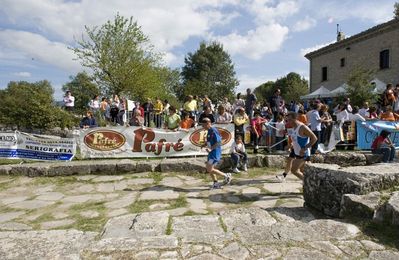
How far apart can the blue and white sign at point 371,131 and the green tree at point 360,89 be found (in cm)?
1023

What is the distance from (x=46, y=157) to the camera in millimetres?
9367

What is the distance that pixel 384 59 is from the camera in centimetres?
2698

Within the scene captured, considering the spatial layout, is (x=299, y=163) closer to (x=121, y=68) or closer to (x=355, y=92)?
(x=355, y=92)

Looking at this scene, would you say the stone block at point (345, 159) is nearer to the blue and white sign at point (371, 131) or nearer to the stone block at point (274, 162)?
the stone block at point (274, 162)

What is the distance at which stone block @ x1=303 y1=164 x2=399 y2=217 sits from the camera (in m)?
4.81

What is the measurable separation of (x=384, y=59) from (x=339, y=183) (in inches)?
1041

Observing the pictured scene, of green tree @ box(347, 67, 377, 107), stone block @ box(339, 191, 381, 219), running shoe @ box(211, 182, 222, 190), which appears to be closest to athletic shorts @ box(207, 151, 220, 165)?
running shoe @ box(211, 182, 222, 190)

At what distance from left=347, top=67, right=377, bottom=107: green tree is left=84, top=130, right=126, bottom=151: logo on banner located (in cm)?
1605

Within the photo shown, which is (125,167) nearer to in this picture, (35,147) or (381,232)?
(35,147)

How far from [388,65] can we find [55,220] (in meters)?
28.2

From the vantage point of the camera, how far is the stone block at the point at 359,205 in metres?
4.21

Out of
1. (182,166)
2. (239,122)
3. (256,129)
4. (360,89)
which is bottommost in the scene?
(182,166)

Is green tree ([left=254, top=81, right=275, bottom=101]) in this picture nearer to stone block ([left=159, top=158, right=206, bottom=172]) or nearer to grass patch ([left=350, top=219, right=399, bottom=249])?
stone block ([left=159, top=158, right=206, bottom=172])

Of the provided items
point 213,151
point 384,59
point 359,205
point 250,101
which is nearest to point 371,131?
point 250,101
